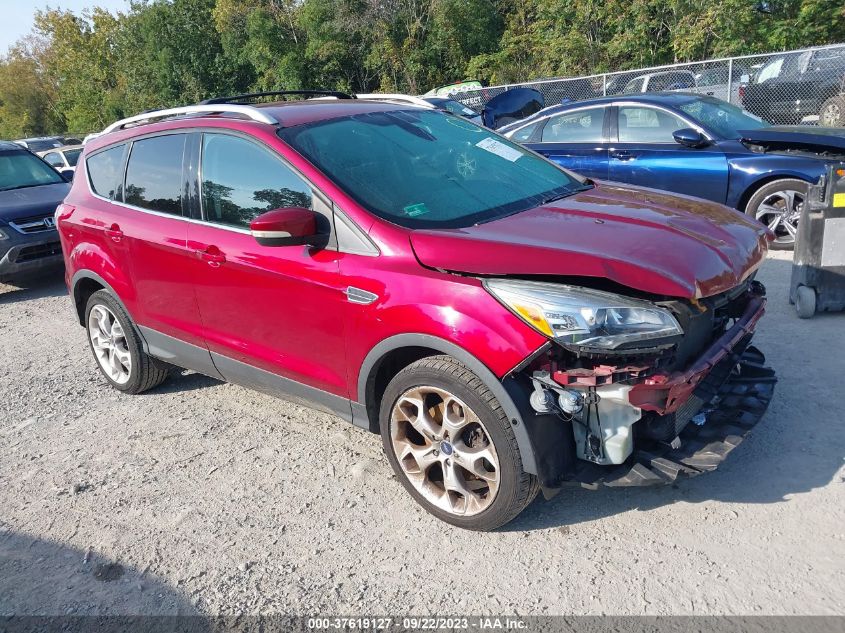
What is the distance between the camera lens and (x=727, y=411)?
129 inches

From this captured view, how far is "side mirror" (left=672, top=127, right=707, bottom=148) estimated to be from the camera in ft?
23.8

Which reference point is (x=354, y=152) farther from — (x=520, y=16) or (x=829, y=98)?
(x=520, y=16)

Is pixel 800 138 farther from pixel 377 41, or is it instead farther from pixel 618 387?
pixel 377 41

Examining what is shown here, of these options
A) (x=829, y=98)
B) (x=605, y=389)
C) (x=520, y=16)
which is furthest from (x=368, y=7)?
(x=605, y=389)

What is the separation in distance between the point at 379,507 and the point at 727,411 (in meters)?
1.71

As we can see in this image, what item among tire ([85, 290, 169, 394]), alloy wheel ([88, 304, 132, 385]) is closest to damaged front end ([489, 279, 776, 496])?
tire ([85, 290, 169, 394])

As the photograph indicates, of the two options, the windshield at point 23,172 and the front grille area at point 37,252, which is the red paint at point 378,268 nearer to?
the front grille area at point 37,252

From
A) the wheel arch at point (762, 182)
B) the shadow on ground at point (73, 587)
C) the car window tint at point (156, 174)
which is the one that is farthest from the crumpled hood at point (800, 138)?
the shadow on ground at point (73, 587)

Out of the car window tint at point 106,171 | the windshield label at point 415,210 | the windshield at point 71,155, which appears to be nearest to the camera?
the windshield label at point 415,210

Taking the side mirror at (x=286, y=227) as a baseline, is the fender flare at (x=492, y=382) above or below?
below

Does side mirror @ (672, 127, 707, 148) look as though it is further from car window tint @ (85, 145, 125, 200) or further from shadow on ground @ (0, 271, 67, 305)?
shadow on ground @ (0, 271, 67, 305)

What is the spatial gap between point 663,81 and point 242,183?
44.8 ft

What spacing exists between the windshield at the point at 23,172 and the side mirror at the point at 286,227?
25.0ft

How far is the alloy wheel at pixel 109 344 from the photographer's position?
5085 mm
